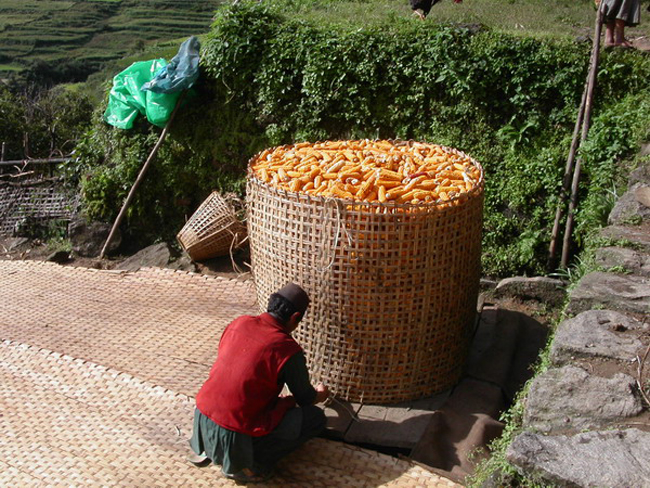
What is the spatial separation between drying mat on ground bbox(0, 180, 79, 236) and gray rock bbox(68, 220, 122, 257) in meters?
0.37

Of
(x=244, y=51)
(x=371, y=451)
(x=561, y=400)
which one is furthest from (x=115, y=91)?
(x=561, y=400)

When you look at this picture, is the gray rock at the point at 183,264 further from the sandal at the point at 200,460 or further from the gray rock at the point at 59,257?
the sandal at the point at 200,460

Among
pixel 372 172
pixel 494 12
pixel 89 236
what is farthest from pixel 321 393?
pixel 494 12

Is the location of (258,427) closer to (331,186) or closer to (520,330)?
(331,186)

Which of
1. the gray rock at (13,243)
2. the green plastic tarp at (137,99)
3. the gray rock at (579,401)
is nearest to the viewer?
the gray rock at (579,401)

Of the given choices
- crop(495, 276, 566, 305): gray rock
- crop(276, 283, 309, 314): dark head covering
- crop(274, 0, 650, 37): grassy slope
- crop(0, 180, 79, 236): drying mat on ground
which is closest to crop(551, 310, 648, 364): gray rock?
crop(276, 283, 309, 314): dark head covering

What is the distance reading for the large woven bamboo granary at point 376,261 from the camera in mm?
3842

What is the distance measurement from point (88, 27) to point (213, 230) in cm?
1385

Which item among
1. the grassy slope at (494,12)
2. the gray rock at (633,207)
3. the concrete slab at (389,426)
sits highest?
the grassy slope at (494,12)

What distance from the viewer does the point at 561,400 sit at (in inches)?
104

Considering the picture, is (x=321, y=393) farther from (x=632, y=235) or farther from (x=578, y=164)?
(x=578, y=164)

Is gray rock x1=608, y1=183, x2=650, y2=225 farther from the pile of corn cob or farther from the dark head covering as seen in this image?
the dark head covering

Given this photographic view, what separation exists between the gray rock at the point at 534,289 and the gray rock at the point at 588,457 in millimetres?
3207

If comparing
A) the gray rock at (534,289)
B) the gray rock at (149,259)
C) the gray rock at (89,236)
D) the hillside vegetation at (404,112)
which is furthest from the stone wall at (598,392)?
the gray rock at (89,236)
